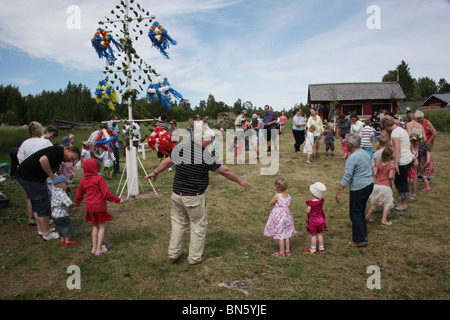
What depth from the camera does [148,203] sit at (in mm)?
7453

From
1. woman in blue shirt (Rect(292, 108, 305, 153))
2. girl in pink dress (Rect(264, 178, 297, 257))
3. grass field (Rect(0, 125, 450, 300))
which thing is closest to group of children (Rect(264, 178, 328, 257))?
girl in pink dress (Rect(264, 178, 297, 257))

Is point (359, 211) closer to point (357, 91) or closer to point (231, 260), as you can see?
point (231, 260)

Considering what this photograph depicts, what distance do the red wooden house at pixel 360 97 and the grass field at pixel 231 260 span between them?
99.4 ft

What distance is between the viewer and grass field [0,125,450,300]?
379 centimetres

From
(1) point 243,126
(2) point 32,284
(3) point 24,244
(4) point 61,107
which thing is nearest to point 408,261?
(2) point 32,284

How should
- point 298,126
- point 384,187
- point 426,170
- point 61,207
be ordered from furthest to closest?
point 298,126 → point 426,170 → point 384,187 → point 61,207

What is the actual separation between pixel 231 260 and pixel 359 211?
2.30 metres

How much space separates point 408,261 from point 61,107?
45.9m

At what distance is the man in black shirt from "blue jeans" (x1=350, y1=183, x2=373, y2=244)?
500 cm

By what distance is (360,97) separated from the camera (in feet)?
118

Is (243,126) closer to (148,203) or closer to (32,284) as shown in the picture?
(148,203)

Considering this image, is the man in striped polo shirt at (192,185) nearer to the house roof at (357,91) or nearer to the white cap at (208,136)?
the white cap at (208,136)

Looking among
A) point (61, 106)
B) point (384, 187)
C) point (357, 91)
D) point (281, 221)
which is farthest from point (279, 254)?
point (61, 106)
